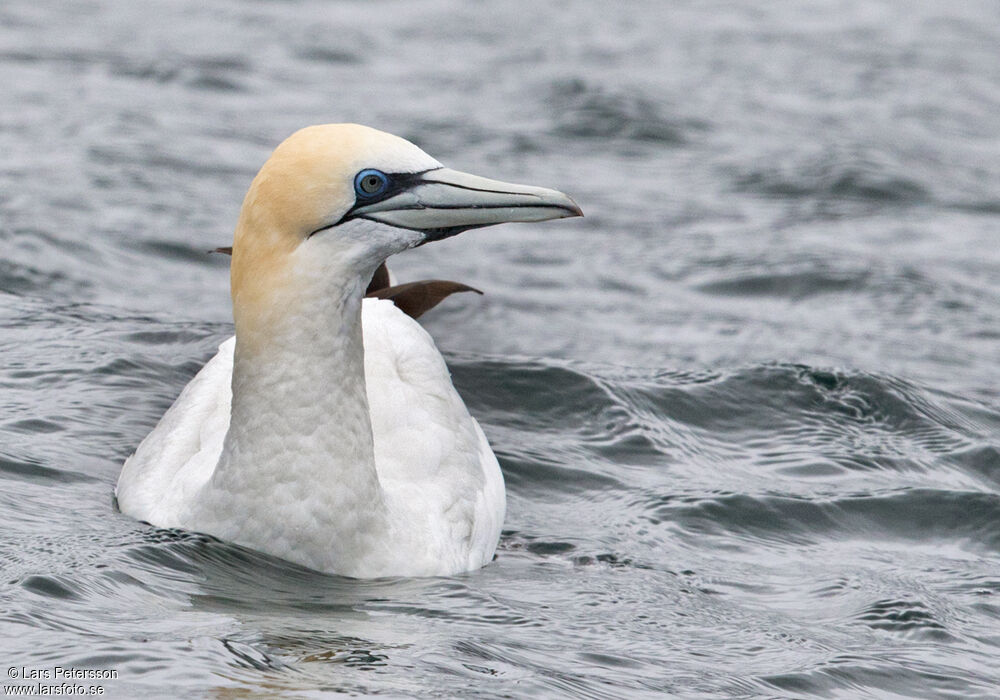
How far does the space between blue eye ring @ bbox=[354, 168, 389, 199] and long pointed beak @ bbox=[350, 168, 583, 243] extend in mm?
74

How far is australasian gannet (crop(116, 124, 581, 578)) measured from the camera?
19.7 feet

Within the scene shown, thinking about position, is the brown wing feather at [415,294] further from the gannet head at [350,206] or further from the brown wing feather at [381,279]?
the gannet head at [350,206]

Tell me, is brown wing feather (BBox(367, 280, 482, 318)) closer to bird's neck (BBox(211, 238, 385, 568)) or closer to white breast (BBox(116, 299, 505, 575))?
white breast (BBox(116, 299, 505, 575))

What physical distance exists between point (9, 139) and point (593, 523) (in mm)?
7718

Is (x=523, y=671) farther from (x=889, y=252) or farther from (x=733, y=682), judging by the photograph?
(x=889, y=252)

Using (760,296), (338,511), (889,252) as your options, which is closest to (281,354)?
(338,511)

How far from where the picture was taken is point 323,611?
608 cm

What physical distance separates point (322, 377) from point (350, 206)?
0.66m

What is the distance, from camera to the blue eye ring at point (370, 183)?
6012mm

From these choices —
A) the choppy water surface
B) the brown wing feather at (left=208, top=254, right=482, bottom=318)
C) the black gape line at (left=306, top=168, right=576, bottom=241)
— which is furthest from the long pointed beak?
the brown wing feather at (left=208, top=254, right=482, bottom=318)

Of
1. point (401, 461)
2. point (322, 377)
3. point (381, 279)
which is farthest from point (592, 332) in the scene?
point (322, 377)

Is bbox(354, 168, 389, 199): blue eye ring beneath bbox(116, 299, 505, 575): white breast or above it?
above

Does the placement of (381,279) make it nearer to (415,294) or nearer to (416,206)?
(415,294)

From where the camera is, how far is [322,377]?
20.5 ft
